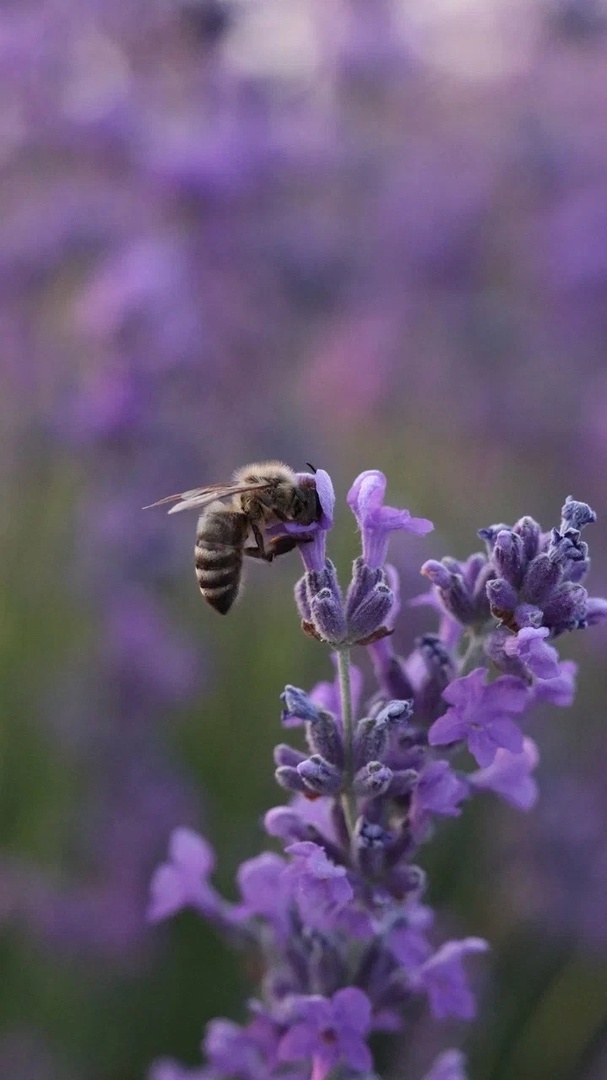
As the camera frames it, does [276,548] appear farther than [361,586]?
Yes

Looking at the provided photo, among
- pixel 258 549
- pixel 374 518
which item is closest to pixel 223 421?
pixel 258 549

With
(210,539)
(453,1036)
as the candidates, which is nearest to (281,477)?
(210,539)

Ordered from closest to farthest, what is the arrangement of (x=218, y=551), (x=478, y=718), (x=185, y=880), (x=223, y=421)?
(x=478, y=718) < (x=185, y=880) < (x=218, y=551) < (x=223, y=421)

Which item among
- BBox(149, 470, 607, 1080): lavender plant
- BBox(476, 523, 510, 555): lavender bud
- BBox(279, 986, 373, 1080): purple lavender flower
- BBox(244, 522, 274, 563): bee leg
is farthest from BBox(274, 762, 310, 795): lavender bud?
BBox(244, 522, 274, 563): bee leg

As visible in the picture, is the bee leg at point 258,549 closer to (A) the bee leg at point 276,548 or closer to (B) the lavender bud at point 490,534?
(A) the bee leg at point 276,548

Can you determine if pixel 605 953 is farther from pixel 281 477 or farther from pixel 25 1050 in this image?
pixel 281 477

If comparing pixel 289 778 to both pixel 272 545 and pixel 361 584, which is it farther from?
pixel 272 545

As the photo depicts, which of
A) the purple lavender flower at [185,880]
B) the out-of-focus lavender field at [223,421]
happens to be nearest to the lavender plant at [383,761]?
the purple lavender flower at [185,880]

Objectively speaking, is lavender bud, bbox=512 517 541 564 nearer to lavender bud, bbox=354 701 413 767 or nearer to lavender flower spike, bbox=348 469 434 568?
lavender flower spike, bbox=348 469 434 568
